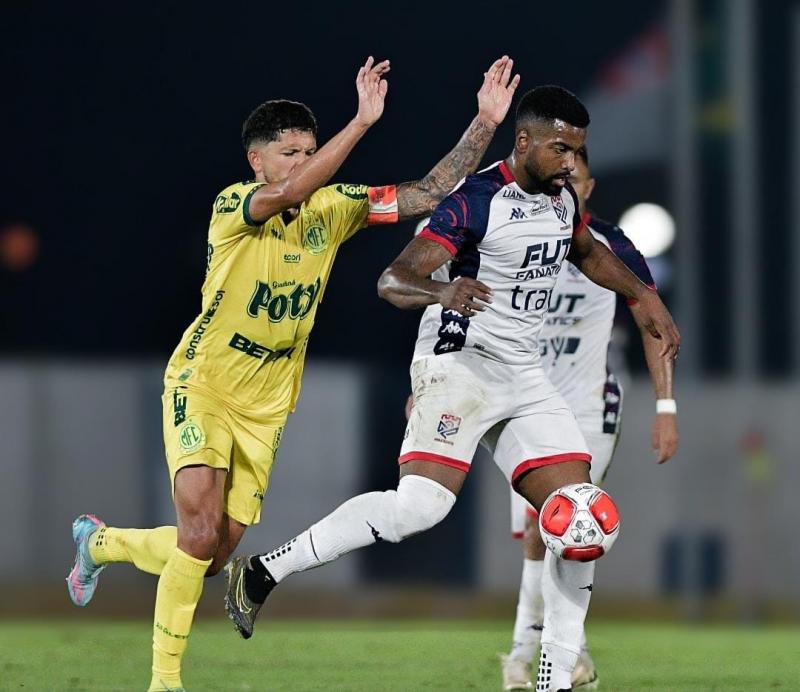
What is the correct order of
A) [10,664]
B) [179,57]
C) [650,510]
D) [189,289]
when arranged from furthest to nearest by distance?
[179,57] < [189,289] < [650,510] < [10,664]

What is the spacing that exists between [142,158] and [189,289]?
428 cm

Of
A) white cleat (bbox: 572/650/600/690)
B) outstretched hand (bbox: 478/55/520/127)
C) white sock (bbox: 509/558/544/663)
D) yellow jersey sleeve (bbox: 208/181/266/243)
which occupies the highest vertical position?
outstretched hand (bbox: 478/55/520/127)

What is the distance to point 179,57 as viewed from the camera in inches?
944

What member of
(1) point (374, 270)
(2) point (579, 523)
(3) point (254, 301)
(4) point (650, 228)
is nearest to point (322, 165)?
(3) point (254, 301)

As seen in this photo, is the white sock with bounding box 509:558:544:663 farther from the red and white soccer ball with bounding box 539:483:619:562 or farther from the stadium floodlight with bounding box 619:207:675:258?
the stadium floodlight with bounding box 619:207:675:258

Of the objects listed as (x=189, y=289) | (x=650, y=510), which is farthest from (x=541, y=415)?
(x=189, y=289)

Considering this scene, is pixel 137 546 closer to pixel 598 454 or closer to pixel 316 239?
pixel 316 239

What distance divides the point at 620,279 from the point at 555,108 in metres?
0.81

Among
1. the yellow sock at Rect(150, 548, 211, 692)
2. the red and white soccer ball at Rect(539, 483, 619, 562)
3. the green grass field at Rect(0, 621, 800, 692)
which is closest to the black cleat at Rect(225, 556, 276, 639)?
the yellow sock at Rect(150, 548, 211, 692)

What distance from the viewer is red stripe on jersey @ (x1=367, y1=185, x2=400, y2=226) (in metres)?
6.98

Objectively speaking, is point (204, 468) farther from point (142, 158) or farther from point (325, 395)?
point (142, 158)

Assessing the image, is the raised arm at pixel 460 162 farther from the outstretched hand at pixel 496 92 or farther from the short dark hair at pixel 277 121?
the short dark hair at pixel 277 121

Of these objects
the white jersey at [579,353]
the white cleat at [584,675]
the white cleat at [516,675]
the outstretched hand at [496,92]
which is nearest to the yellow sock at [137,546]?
the white cleat at [516,675]

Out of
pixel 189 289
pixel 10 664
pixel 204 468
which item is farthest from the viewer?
pixel 189 289
